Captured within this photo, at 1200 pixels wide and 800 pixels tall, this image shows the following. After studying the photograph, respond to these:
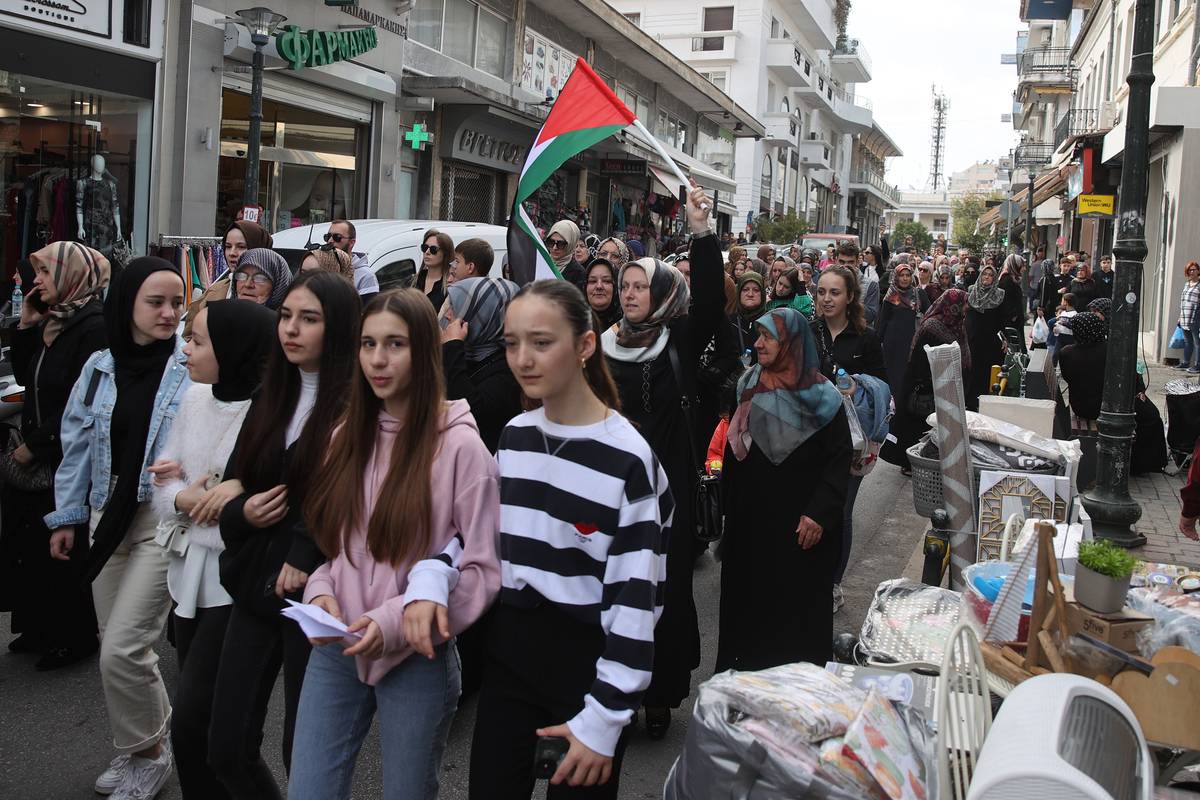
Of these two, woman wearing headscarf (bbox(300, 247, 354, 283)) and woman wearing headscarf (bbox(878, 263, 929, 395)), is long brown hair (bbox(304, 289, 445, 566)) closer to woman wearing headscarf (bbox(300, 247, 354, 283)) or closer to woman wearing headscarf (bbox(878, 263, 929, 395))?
woman wearing headscarf (bbox(300, 247, 354, 283))

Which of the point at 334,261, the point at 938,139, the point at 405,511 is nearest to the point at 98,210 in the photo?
the point at 334,261

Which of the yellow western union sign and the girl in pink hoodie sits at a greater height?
the yellow western union sign

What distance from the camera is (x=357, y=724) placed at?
275 cm

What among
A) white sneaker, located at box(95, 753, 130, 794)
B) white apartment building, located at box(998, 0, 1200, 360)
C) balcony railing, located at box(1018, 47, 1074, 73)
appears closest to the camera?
white sneaker, located at box(95, 753, 130, 794)

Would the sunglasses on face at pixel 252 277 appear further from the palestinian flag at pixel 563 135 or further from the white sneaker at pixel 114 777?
the white sneaker at pixel 114 777

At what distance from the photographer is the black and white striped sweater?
2.49 metres

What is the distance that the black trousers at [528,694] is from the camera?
8.61ft

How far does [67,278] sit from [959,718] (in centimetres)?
409

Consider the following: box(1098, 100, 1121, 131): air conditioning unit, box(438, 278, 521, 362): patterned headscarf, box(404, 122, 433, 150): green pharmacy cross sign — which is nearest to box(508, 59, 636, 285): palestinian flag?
box(438, 278, 521, 362): patterned headscarf

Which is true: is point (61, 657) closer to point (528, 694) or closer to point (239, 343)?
point (239, 343)

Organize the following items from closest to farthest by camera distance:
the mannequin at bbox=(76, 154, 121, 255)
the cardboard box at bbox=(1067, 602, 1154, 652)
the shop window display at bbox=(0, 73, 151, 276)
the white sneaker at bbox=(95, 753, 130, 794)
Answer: the cardboard box at bbox=(1067, 602, 1154, 652) < the white sneaker at bbox=(95, 753, 130, 794) < the shop window display at bbox=(0, 73, 151, 276) < the mannequin at bbox=(76, 154, 121, 255)

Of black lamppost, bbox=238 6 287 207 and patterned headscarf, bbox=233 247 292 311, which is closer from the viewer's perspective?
patterned headscarf, bbox=233 247 292 311

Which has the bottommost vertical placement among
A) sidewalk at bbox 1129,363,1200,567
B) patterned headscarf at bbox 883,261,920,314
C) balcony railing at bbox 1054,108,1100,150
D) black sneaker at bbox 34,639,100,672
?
black sneaker at bbox 34,639,100,672

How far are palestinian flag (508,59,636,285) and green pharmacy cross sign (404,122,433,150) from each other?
1385 cm
